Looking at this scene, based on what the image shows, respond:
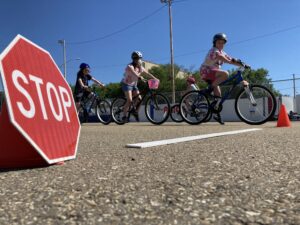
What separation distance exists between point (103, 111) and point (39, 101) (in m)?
7.51

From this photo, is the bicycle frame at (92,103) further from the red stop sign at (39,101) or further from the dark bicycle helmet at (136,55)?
the red stop sign at (39,101)

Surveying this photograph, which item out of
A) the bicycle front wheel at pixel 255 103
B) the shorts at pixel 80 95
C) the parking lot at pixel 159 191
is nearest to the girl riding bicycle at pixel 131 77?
the shorts at pixel 80 95

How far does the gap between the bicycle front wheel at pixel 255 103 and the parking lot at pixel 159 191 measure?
4034mm

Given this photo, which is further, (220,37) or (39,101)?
(220,37)

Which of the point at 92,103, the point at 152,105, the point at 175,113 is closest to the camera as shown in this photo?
the point at 152,105

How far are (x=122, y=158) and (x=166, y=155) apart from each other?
0.34m

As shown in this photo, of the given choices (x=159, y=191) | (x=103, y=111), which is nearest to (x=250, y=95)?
(x=103, y=111)

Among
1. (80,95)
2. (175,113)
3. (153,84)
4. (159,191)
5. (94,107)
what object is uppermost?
(153,84)

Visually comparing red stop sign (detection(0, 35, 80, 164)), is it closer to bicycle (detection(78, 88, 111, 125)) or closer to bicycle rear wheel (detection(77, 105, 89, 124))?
bicycle (detection(78, 88, 111, 125))

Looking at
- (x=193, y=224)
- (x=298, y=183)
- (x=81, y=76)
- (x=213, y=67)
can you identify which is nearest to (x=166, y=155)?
(x=298, y=183)

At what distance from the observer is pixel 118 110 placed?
914 cm

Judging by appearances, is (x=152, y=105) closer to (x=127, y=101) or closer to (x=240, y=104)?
(x=127, y=101)

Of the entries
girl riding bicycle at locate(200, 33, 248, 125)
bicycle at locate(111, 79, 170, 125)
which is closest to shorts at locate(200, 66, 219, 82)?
girl riding bicycle at locate(200, 33, 248, 125)

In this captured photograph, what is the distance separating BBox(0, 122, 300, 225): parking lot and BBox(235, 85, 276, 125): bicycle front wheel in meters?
4.03
